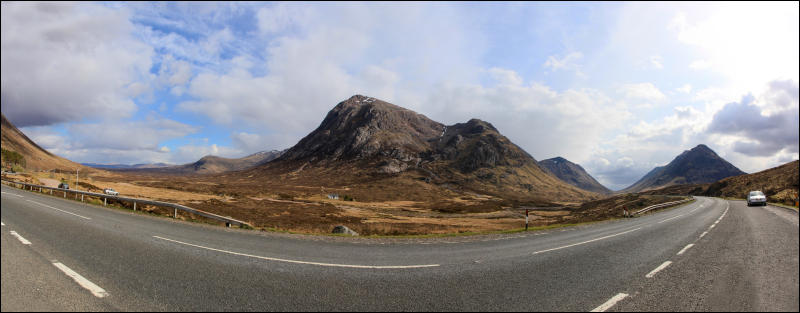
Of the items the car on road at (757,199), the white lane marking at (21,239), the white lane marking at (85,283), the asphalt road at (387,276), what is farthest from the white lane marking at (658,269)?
the car on road at (757,199)

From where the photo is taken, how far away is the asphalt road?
5.97m

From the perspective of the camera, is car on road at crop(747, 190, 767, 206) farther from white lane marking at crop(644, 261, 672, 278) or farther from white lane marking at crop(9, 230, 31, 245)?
white lane marking at crop(9, 230, 31, 245)

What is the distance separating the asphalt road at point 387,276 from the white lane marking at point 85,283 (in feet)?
0.18

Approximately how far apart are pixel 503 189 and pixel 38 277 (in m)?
184

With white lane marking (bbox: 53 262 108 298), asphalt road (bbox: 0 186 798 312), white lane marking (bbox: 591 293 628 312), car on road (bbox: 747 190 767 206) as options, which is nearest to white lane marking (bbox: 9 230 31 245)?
asphalt road (bbox: 0 186 798 312)

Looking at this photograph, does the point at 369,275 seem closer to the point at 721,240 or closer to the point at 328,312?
the point at 328,312

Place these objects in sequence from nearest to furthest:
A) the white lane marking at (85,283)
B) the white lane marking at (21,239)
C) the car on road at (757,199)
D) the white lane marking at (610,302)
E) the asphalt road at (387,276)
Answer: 1. the white lane marking at (610,302)
2. the asphalt road at (387,276)
3. the white lane marking at (85,283)
4. the white lane marking at (21,239)
5. the car on road at (757,199)

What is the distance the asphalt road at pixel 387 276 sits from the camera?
19.6ft

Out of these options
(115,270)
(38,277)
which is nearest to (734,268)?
(115,270)

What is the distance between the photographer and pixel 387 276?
784cm

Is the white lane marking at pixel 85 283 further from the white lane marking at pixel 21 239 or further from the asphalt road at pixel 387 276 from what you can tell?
the white lane marking at pixel 21 239

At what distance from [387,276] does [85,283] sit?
6675 mm

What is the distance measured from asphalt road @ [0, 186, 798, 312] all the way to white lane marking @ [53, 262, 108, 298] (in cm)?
5

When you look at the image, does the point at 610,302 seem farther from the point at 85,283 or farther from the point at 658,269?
the point at 85,283
